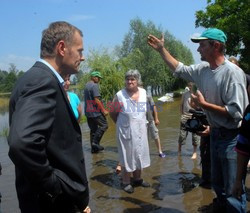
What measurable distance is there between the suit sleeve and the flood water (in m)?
3.02

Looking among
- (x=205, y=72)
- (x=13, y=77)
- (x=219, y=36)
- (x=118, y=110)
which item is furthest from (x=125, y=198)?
(x=13, y=77)

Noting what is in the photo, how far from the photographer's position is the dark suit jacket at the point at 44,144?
171 centimetres

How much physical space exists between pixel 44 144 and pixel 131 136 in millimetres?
3571

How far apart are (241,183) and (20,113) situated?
6.63 feet

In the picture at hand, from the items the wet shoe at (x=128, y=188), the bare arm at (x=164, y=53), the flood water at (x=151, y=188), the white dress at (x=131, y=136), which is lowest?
the flood water at (x=151, y=188)

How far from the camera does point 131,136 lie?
5.28 metres

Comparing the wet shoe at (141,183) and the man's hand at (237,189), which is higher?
the man's hand at (237,189)

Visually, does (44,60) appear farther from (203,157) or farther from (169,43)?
(169,43)

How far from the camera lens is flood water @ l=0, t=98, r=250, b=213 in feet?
15.3

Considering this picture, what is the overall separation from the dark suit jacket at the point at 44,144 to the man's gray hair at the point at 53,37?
0.13 m

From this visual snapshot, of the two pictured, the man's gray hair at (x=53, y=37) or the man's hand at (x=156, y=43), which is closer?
the man's gray hair at (x=53, y=37)

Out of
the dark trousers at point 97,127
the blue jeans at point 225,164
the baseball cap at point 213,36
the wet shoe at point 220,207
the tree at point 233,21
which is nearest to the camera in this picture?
the blue jeans at point 225,164

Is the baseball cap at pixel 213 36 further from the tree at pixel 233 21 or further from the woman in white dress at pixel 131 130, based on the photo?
the tree at pixel 233 21

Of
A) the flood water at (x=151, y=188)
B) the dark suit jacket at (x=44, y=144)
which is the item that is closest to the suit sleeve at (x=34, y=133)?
the dark suit jacket at (x=44, y=144)
